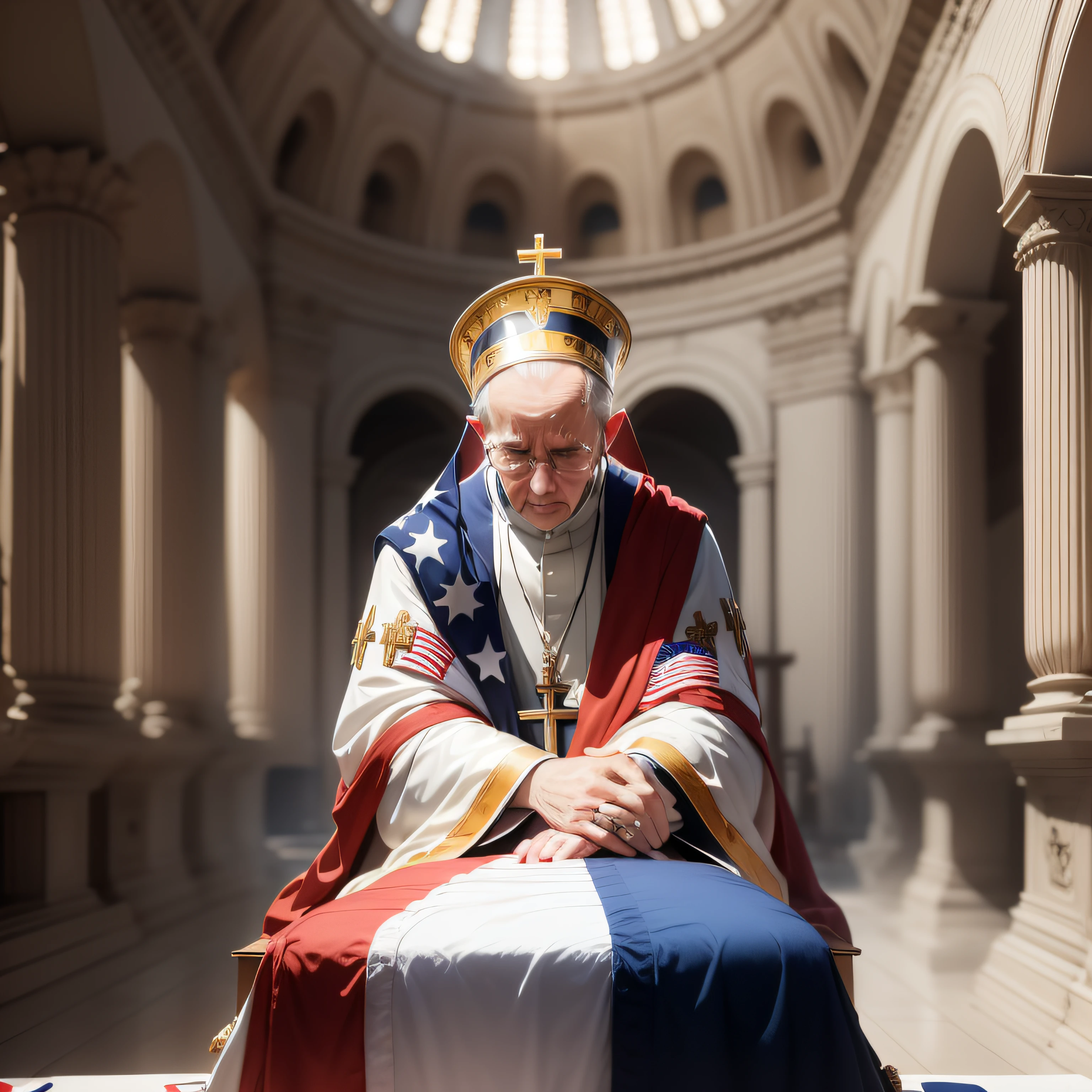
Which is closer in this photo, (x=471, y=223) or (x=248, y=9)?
(x=248, y=9)

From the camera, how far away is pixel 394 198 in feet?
41.5

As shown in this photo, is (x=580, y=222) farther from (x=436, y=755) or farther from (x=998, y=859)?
(x=436, y=755)

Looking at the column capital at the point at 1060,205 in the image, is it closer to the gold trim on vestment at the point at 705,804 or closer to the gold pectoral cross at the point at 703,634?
the gold pectoral cross at the point at 703,634

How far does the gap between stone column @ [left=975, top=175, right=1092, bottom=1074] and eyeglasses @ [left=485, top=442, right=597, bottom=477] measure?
296 cm

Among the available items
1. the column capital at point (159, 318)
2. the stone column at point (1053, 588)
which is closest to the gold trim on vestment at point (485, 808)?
the stone column at point (1053, 588)

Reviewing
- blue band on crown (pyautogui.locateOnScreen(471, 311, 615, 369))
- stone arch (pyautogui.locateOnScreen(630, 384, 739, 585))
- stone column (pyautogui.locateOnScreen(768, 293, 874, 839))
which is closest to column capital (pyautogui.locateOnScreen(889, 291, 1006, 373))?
stone column (pyautogui.locateOnScreen(768, 293, 874, 839))

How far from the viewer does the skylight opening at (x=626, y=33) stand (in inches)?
509

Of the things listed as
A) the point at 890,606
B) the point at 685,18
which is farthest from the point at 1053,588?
the point at 685,18

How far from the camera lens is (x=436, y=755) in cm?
239

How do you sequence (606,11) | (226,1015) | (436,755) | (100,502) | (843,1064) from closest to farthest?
(843,1064) < (436,755) < (226,1015) < (100,502) < (606,11)

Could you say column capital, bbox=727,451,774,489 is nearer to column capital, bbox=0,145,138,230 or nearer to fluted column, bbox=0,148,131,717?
fluted column, bbox=0,148,131,717

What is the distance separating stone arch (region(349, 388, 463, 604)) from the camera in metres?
14.2

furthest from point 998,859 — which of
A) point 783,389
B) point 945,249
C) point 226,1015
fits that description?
point 783,389

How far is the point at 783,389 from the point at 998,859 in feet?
18.6
